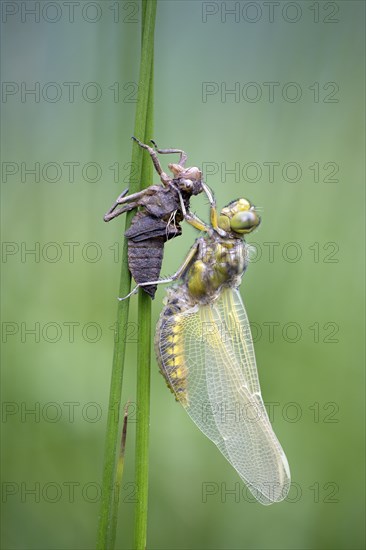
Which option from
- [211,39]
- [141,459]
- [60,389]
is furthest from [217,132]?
[141,459]

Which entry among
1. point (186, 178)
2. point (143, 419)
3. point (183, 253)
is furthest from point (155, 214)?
point (143, 419)

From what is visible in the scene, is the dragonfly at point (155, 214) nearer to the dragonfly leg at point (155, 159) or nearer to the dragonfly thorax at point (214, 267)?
the dragonfly leg at point (155, 159)

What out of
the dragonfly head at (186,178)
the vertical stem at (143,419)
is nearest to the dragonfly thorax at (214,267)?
the dragonfly head at (186,178)

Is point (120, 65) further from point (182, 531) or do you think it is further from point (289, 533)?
point (289, 533)

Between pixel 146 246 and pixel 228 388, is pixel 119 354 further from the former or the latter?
pixel 228 388

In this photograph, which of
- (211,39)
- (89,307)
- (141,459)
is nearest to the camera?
(141,459)

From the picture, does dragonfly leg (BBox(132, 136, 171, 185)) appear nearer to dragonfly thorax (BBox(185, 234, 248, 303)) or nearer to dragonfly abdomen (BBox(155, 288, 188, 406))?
dragonfly thorax (BBox(185, 234, 248, 303))

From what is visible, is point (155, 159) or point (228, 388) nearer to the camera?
point (155, 159)
